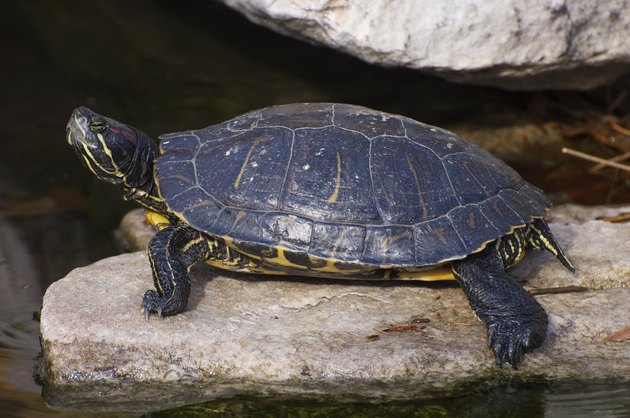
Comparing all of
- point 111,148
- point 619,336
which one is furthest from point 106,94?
point 619,336

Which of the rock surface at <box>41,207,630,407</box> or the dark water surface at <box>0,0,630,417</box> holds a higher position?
the dark water surface at <box>0,0,630,417</box>

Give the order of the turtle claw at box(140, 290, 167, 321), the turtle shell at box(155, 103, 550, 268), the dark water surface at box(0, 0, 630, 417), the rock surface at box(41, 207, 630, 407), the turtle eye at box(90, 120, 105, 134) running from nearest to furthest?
the rock surface at box(41, 207, 630, 407) < the turtle claw at box(140, 290, 167, 321) < the turtle shell at box(155, 103, 550, 268) < the turtle eye at box(90, 120, 105, 134) < the dark water surface at box(0, 0, 630, 417)

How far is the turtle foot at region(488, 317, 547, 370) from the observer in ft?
13.6

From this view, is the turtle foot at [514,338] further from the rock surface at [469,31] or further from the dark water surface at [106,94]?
the rock surface at [469,31]

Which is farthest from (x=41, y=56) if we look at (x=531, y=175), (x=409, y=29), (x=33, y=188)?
(x=531, y=175)

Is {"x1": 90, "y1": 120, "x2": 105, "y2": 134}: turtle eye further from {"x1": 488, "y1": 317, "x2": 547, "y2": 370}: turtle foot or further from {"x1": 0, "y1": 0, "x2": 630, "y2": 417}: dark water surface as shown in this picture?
{"x1": 488, "y1": 317, "x2": 547, "y2": 370}: turtle foot

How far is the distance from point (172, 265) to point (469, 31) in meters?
2.87

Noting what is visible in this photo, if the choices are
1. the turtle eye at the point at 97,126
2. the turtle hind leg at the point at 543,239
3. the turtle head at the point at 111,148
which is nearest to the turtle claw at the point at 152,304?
the turtle head at the point at 111,148

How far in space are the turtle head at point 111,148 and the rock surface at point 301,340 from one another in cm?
61

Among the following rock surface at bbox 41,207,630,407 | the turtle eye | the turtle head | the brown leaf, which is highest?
the turtle eye

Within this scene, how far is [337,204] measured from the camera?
4520 mm

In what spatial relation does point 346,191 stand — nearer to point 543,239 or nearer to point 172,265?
point 172,265

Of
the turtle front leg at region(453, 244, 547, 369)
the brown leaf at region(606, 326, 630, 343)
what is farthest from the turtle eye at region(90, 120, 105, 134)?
the brown leaf at region(606, 326, 630, 343)

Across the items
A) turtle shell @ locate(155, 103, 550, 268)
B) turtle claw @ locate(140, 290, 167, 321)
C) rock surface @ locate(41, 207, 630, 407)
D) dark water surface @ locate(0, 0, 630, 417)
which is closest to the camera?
rock surface @ locate(41, 207, 630, 407)
